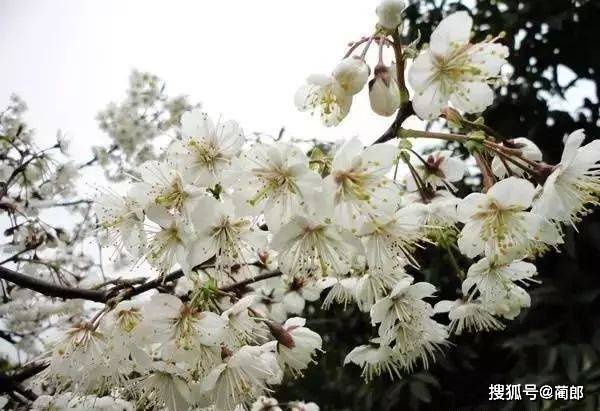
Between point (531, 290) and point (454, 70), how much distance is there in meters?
1.64

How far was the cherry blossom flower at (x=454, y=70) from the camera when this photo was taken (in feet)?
3.09

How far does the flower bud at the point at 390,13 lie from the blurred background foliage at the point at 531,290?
153 cm

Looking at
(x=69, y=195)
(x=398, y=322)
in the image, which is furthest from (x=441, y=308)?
(x=69, y=195)

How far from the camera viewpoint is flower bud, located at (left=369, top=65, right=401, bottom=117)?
3.14ft

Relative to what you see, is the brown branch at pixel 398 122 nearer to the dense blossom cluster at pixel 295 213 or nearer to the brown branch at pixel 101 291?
the dense blossom cluster at pixel 295 213

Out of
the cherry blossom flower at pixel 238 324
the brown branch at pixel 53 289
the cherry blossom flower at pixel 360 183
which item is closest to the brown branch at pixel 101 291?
the brown branch at pixel 53 289

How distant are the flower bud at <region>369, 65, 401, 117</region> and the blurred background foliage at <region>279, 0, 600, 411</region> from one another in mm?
1468

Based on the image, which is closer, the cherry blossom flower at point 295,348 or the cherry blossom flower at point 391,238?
the cherry blossom flower at point 391,238

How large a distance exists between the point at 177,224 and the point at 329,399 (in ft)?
8.06

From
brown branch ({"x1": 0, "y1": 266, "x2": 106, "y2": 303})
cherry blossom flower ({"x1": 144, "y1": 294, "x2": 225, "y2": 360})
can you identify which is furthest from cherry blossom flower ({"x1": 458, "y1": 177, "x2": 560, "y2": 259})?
brown branch ({"x1": 0, "y1": 266, "x2": 106, "y2": 303})

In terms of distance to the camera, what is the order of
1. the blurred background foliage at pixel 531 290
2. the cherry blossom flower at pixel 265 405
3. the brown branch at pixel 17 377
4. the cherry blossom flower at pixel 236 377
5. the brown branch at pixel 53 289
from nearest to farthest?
the cherry blossom flower at pixel 236 377
the brown branch at pixel 53 289
the brown branch at pixel 17 377
the cherry blossom flower at pixel 265 405
the blurred background foliage at pixel 531 290

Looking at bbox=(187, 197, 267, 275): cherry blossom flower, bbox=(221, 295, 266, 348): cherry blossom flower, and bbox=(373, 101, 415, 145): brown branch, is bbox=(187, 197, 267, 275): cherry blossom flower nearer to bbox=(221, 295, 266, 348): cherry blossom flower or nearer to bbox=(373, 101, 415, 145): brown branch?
bbox=(221, 295, 266, 348): cherry blossom flower

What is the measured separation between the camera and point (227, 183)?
2.95ft

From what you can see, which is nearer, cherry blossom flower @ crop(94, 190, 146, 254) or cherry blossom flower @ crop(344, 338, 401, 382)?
cherry blossom flower @ crop(94, 190, 146, 254)
